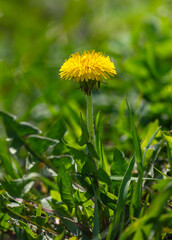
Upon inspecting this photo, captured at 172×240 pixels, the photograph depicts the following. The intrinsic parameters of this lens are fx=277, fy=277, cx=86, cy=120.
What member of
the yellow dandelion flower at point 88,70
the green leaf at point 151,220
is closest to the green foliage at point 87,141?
the green leaf at point 151,220

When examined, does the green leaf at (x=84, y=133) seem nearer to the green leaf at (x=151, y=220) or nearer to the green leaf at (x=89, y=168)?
the green leaf at (x=89, y=168)

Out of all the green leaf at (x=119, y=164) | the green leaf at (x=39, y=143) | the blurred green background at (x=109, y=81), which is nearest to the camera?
the green leaf at (x=119, y=164)

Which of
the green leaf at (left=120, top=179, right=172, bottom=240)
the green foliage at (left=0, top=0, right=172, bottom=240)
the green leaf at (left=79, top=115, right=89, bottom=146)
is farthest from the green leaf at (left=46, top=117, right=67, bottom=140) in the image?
the green leaf at (left=120, top=179, right=172, bottom=240)

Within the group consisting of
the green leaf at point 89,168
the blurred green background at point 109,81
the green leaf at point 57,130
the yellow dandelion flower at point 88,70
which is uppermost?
the blurred green background at point 109,81

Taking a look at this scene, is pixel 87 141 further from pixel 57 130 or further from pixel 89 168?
pixel 57 130

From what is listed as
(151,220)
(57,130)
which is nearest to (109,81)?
(57,130)

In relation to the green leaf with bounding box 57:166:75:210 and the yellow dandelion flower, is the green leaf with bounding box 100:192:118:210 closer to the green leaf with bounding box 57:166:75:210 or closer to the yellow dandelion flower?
the green leaf with bounding box 57:166:75:210
